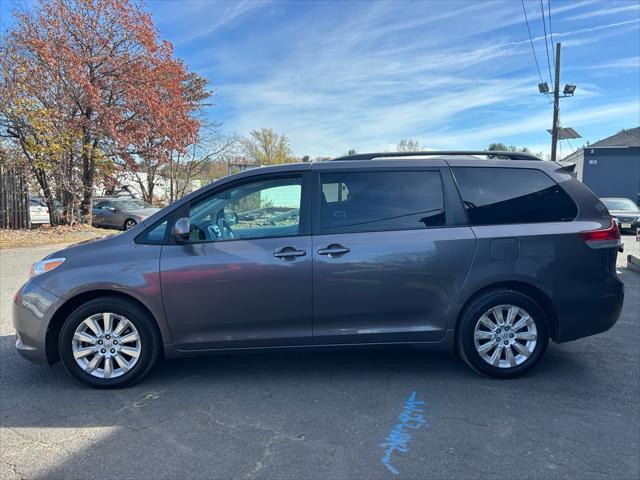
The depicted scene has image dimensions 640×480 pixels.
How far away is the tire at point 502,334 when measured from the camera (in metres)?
3.81

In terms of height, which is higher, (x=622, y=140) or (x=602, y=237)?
(x=622, y=140)

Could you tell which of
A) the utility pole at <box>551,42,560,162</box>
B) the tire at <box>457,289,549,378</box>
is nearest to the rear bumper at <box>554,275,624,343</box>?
the tire at <box>457,289,549,378</box>

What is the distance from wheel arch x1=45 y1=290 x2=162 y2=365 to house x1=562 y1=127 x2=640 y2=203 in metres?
29.6

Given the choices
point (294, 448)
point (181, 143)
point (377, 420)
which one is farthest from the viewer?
point (181, 143)

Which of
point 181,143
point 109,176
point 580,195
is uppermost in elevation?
point 181,143

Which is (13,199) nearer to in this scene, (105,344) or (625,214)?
(105,344)

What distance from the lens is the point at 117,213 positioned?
19.0 meters

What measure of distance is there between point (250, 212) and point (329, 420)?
1804 mm

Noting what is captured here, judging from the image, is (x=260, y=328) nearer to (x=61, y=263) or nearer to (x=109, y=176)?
(x=61, y=263)

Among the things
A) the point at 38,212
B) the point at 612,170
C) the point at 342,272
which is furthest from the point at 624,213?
the point at 38,212

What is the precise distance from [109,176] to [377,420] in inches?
656

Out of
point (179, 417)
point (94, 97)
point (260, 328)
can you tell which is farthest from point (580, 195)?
point (94, 97)

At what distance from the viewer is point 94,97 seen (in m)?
14.9

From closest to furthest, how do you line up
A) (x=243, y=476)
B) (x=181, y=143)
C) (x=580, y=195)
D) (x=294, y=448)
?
(x=243, y=476), (x=294, y=448), (x=580, y=195), (x=181, y=143)
